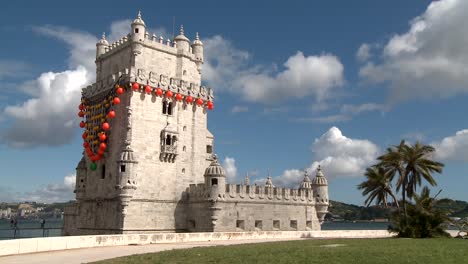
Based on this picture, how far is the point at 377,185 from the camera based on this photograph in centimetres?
4684

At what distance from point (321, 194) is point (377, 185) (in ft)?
29.3

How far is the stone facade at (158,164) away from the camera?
42.6m

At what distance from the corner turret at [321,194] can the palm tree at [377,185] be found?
22.9 feet

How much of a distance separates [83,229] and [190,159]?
13158 millimetres

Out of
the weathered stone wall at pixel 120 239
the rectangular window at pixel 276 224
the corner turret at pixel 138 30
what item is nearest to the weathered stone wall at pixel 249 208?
the rectangular window at pixel 276 224

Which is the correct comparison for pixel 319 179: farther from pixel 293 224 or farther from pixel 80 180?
pixel 80 180

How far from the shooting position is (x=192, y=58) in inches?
1962

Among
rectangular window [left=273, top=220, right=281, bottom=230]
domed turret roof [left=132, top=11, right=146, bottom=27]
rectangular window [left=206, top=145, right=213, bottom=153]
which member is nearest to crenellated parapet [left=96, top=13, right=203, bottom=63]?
domed turret roof [left=132, top=11, right=146, bottom=27]

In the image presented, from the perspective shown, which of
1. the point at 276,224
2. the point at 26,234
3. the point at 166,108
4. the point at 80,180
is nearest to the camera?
the point at 166,108

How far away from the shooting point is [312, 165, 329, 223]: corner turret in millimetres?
53906

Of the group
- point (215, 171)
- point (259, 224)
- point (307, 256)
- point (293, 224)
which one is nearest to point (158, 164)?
point (215, 171)

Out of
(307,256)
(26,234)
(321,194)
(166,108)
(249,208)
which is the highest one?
(166,108)

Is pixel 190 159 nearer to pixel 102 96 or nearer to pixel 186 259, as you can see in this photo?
pixel 102 96

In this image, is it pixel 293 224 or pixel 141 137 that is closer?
pixel 141 137
